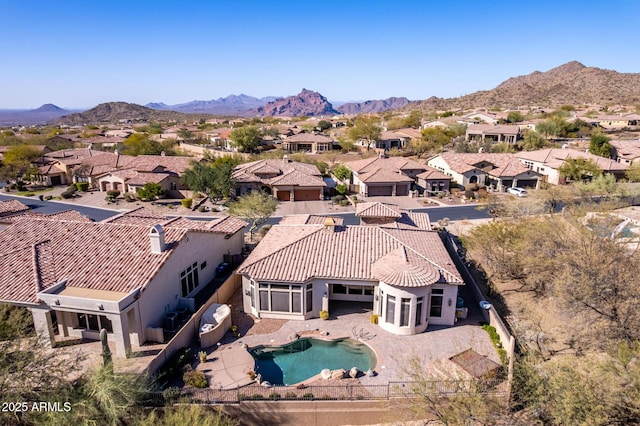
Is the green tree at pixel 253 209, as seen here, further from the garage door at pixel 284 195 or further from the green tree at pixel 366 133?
the green tree at pixel 366 133

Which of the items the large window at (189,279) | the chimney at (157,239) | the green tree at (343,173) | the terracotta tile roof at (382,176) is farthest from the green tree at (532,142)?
the chimney at (157,239)

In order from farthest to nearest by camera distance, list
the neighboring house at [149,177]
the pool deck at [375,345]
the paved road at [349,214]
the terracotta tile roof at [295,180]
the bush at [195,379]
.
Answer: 1. the neighboring house at [149,177]
2. the terracotta tile roof at [295,180]
3. the paved road at [349,214]
4. the pool deck at [375,345]
5. the bush at [195,379]

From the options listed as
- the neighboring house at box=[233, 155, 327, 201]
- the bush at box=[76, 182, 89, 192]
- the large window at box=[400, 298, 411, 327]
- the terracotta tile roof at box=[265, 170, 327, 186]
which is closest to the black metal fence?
the large window at box=[400, 298, 411, 327]

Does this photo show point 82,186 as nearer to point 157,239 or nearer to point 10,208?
point 10,208

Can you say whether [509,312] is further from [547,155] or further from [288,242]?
[547,155]

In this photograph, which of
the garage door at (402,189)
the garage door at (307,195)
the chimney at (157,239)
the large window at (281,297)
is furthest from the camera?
the garage door at (402,189)
